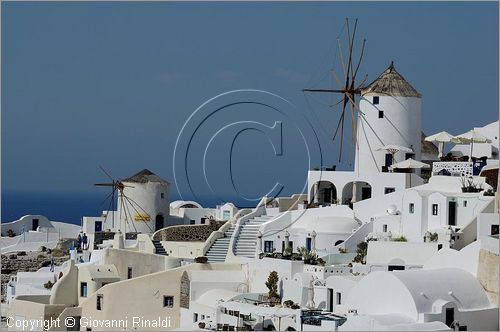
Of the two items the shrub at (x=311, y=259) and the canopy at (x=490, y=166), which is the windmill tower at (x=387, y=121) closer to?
the canopy at (x=490, y=166)

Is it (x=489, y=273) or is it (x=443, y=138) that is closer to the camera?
(x=489, y=273)

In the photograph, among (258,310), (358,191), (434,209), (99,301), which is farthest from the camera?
(358,191)

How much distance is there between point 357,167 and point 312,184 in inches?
59.4

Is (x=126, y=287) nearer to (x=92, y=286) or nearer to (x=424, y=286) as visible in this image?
(x=92, y=286)

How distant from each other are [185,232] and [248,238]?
2595 mm

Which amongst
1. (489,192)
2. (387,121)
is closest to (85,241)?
(387,121)

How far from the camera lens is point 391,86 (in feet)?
134

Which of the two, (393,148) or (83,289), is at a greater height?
(393,148)

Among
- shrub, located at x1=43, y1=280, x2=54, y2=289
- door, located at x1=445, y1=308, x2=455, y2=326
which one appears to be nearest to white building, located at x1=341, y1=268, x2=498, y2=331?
door, located at x1=445, y1=308, x2=455, y2=326

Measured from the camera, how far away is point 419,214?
116 ft

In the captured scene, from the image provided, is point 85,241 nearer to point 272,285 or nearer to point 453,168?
point 272,285

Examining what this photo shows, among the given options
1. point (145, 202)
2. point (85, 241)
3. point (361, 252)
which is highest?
point (145, 202)

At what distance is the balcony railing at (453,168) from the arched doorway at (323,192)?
3582 mm

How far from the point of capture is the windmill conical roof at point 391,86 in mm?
40750
